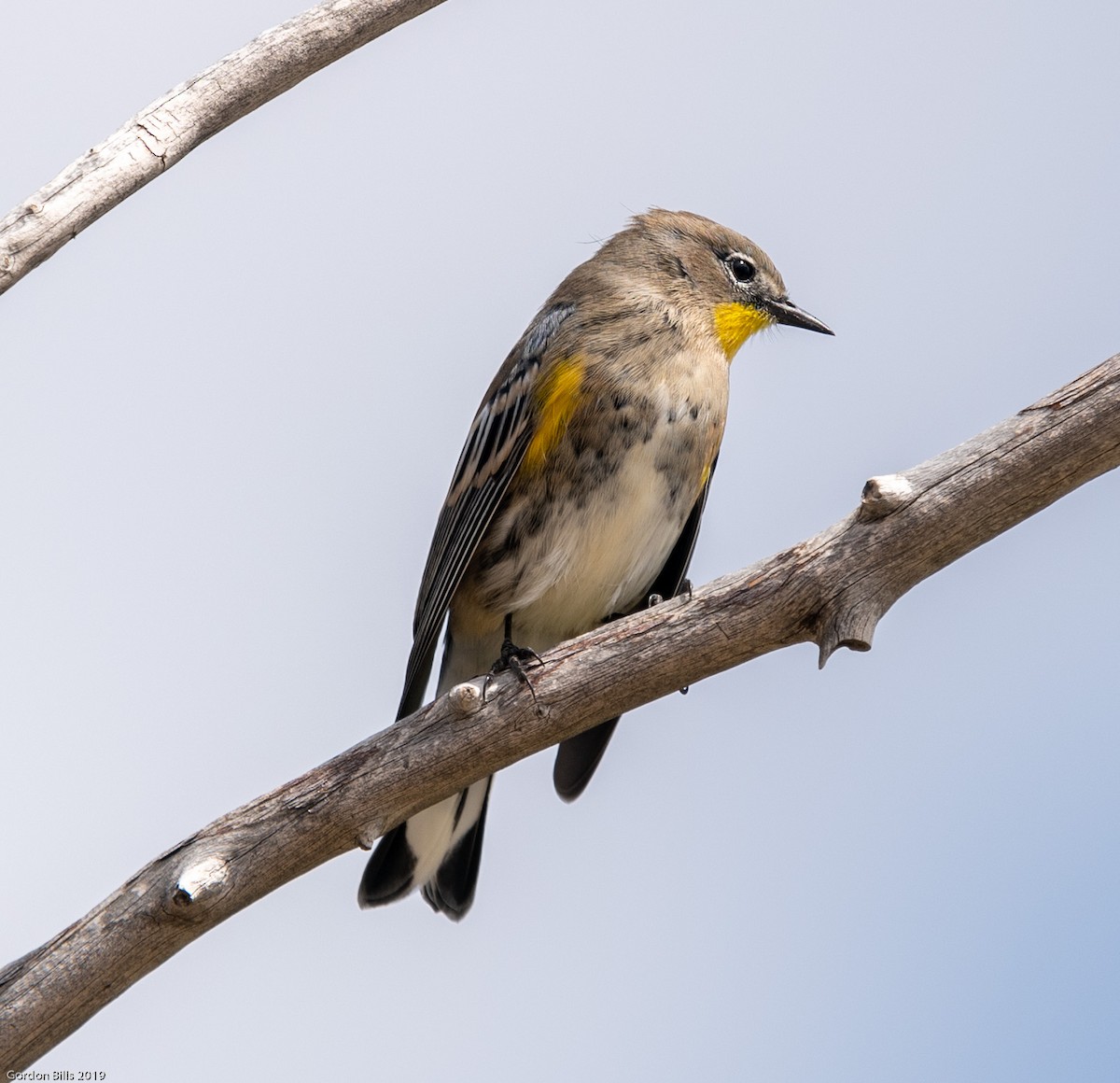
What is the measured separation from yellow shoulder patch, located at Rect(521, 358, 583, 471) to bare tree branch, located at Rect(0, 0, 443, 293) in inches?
63.6

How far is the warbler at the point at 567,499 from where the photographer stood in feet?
19.0

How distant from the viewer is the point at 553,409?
5.81m

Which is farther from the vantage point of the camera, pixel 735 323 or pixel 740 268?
pixel 740 268

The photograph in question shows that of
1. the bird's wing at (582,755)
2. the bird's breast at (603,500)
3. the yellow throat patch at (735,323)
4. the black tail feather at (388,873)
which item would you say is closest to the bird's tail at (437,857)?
the black tail feather at (388,873)

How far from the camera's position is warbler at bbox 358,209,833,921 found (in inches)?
227

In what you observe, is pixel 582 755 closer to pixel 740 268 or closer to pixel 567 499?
pixel 567 499

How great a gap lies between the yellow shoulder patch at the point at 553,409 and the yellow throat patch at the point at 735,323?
908mm

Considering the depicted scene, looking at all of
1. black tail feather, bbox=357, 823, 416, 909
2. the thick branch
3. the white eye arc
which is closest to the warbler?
black tail feather, bbox=357, 823, 416, 909

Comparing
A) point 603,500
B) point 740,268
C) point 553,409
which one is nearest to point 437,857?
point 603,500

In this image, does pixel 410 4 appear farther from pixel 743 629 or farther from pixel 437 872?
pixel 437 872

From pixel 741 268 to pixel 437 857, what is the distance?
3212 mm

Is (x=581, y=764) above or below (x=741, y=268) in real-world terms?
below

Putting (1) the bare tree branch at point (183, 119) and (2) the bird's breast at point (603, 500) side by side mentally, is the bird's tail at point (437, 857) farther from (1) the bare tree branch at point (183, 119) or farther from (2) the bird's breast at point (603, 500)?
(1) the bare tree branch at point (183, 119)

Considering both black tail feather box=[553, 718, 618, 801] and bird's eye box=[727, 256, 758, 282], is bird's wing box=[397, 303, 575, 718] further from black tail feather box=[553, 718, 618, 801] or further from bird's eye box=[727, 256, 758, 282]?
bird's eye box=[727, 256, 758, 282]
